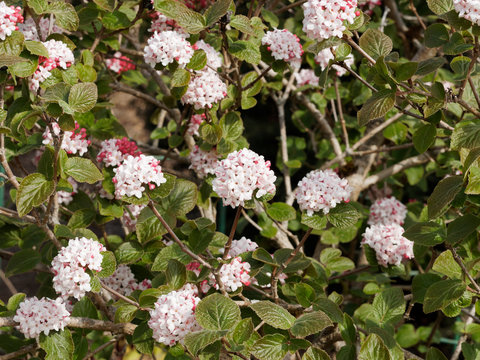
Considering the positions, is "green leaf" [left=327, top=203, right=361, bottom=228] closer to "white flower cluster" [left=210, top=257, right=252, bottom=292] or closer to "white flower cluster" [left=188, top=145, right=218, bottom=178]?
"white flower cluster" [left=210, top=257, right=252, bottom=292]

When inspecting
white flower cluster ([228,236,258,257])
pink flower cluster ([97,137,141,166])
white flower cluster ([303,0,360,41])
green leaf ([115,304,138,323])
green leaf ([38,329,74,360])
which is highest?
white flower cluster ([303,0,360,41])

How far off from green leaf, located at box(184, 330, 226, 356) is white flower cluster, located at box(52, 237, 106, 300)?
0.33m

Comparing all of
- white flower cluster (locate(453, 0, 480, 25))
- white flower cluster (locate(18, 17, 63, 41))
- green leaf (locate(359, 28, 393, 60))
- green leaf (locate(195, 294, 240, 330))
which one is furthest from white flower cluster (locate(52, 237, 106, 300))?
white flower cluster (locate(453, 0, 480, 25))

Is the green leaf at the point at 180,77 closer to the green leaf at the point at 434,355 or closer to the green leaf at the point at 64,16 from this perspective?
the green leaf at the point at 64,16

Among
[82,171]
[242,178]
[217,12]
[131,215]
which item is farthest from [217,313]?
[217,12]

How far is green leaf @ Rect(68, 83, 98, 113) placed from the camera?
1702 millimetres

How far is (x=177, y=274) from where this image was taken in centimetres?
171

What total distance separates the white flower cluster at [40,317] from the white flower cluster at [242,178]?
554 millimetres

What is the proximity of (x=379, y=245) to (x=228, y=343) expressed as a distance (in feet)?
2.56

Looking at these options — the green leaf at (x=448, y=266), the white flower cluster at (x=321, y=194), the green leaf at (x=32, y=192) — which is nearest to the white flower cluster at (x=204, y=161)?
the white flower cluster at (x=321, y=194)

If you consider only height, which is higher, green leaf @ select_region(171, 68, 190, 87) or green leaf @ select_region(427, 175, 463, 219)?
green leaf @ select_region(427, 175, 463, 219)

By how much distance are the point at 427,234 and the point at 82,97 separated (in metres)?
1.05

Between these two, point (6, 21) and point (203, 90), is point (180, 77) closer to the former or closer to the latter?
point (203, 90)

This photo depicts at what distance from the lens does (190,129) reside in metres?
Answer: 2.40
